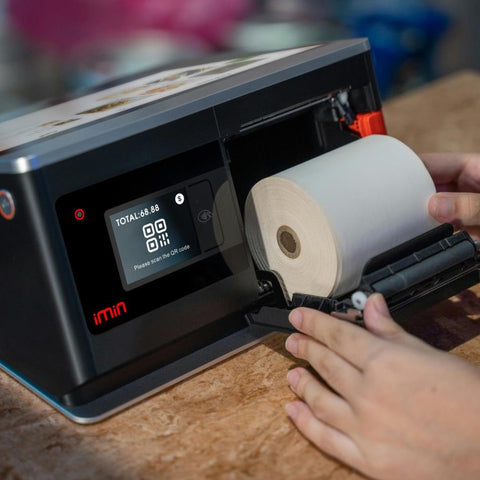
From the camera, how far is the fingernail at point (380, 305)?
0.89 m

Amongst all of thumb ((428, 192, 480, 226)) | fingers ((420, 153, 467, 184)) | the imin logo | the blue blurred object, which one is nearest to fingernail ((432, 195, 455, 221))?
thumb ((428, 192, 480, 226))

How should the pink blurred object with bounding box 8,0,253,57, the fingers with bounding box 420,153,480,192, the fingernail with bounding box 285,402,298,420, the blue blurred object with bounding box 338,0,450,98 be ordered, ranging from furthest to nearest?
the blue blurred object with bounding box 338,0,450,98, the pink blurred object with bounding box 8,0,253,57, the fingers with bounding box 420,153,480,192, the fingernail with bounding box 285,402,298,420

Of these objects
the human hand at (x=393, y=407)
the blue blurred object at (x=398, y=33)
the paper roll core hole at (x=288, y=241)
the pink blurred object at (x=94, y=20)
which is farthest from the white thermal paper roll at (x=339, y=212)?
the blue blurred object at (x=398, y=33)

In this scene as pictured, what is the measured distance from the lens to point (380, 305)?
2.92 ft

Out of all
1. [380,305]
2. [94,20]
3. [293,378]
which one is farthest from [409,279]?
[94,20]

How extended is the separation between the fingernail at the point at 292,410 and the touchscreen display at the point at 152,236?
0.68 feet

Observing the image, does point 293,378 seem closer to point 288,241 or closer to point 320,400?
point 320,400

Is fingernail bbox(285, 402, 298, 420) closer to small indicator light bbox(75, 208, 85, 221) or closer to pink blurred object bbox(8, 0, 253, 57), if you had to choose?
small indicator light bbox(75, 208, 85, 221)

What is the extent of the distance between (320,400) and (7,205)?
38 cm

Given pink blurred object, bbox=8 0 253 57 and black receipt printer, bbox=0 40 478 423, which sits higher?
pink blurred object, bbox=8 0 253 57

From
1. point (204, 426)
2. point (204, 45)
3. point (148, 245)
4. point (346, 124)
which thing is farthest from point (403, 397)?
point (204, 45)

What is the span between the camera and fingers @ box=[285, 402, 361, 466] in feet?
2.69

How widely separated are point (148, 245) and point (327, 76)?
1.11 feet

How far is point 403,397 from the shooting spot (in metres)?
0.80
